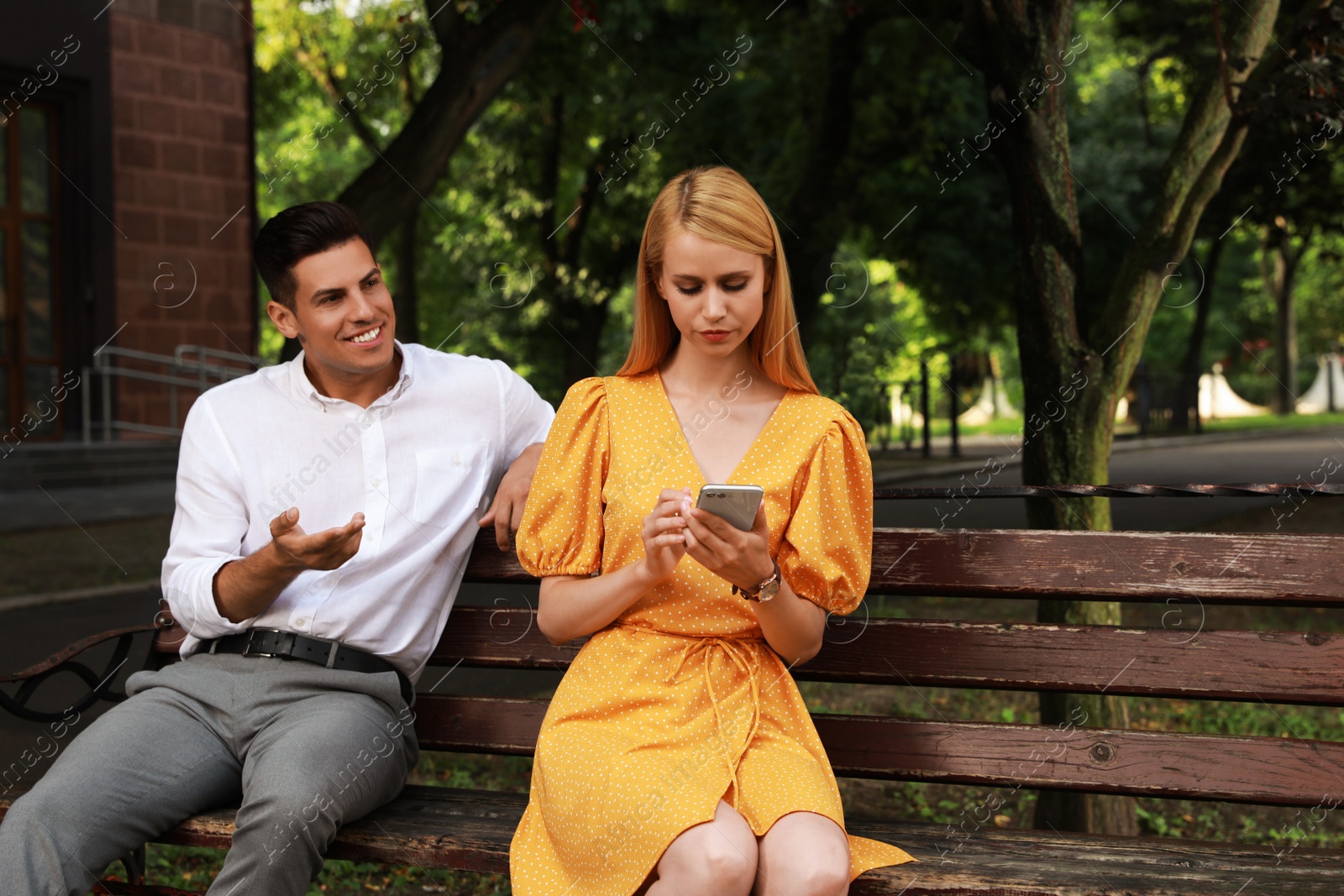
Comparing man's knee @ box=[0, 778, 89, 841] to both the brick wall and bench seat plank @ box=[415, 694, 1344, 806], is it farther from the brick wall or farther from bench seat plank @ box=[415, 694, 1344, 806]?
the brick wall

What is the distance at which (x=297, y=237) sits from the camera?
117 inches

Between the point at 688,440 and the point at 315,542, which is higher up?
the point at 688,440

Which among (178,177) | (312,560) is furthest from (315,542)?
(178,177)

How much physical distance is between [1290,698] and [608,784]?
1575mm

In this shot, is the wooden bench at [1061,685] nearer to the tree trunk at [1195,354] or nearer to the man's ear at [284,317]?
the man's ear at [284,317]

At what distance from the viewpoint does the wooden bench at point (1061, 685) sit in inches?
107

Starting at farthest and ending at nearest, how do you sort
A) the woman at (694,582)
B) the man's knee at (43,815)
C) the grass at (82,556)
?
the grass at (82,556), the man's knee at (43,815), the woman at (694,582)

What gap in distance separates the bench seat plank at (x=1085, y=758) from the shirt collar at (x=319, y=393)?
948mm

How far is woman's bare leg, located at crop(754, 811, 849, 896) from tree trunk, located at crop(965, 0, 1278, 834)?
73.8 inches

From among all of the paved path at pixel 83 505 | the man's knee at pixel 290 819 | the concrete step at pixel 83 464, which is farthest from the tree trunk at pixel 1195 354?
the man's knee at pixel 290 819

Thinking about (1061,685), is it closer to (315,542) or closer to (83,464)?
(315,542)

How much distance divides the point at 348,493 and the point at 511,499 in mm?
392

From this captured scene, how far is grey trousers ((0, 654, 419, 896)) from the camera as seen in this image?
2.49 meters

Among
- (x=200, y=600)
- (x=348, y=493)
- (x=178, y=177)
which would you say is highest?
(x=178, y=177)
